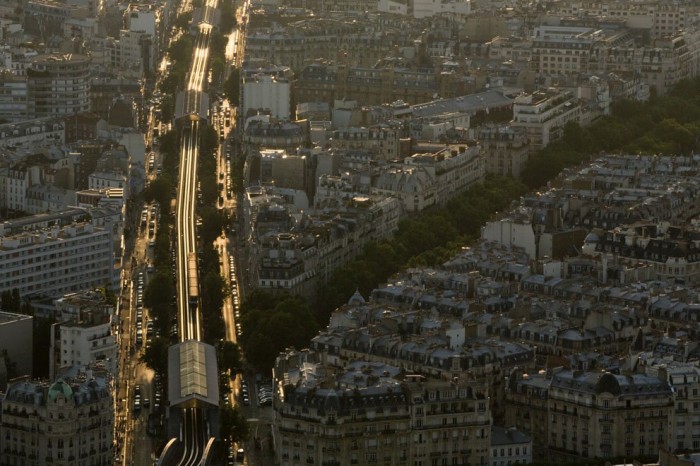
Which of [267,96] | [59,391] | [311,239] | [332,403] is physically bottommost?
[59,391]

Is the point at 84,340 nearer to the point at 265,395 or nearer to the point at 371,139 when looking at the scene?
the point at 265,395

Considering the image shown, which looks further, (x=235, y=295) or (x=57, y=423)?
(x=235, y=295)

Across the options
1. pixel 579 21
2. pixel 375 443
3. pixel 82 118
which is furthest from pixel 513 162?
pixel 375 443

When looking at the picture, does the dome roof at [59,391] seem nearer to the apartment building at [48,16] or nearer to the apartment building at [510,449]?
the apartment building at [510,449]

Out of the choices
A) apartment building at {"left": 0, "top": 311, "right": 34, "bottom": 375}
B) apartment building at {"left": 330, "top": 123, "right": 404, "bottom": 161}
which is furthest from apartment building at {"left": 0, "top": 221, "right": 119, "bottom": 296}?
apartment building at {"left": 330, "top": 123, "right": 404, "bottom": 161}

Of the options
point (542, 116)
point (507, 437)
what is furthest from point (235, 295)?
point (542, 116)

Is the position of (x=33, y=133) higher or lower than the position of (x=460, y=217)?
higher
